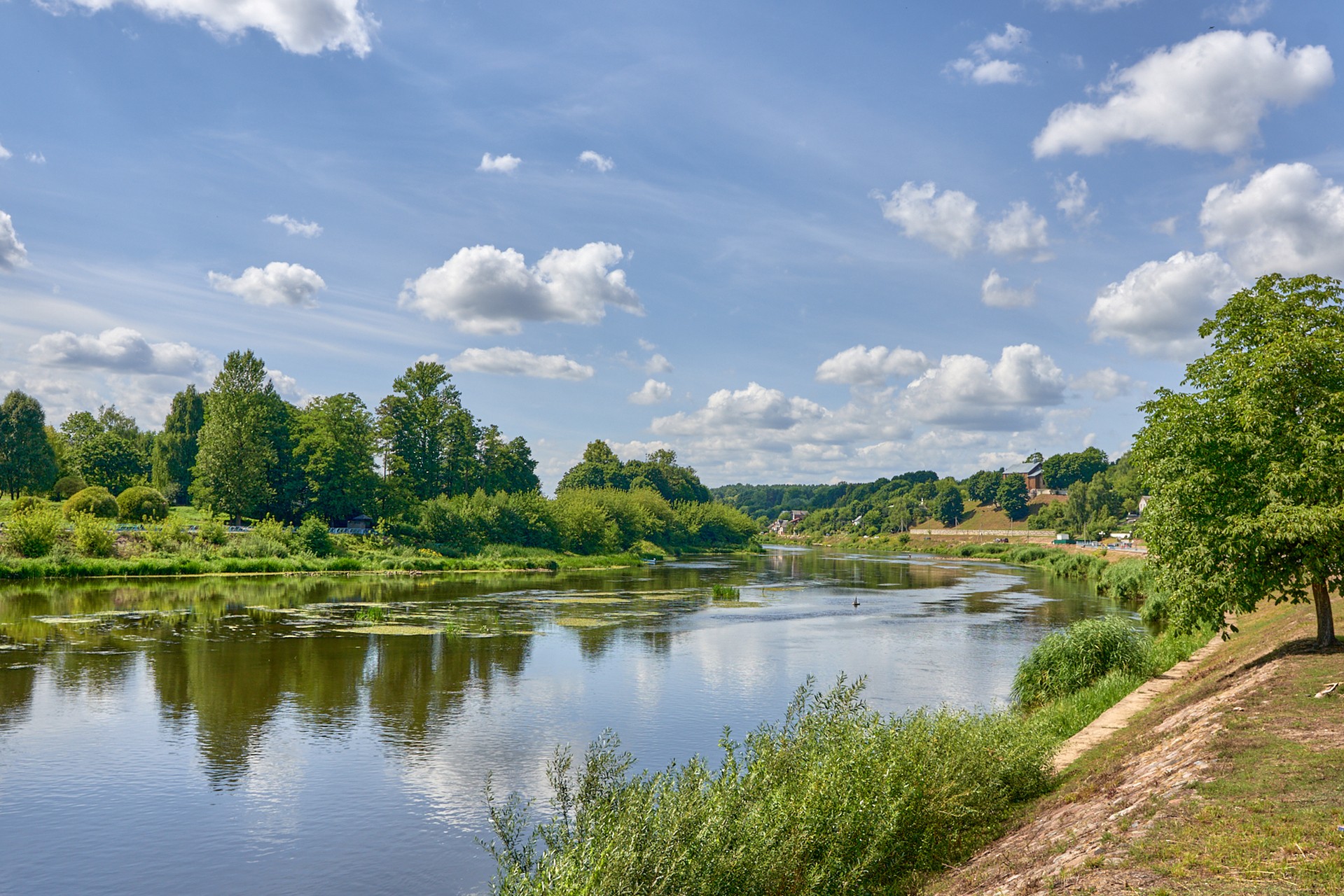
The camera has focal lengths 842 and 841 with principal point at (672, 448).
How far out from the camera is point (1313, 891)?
6496mm

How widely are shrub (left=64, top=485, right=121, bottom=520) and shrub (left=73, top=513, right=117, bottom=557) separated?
9206 millimetres

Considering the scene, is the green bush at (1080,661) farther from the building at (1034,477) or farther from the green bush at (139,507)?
the building at (1034,477)

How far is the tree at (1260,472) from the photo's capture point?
1485cm

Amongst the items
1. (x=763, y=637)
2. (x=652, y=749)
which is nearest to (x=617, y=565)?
(x=763, y=637)

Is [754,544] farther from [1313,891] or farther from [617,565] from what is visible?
[1313,891]

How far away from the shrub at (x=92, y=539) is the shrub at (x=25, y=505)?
13.4ft

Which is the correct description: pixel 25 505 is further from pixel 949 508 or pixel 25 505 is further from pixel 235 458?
pixel 949 508

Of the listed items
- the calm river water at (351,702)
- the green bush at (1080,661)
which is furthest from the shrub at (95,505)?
the green bush at (1080,661)

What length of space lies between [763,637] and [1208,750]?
82.1ft

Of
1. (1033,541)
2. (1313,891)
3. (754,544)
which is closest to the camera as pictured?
(1313,891)

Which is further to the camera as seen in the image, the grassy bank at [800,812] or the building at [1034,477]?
the building at [1034,477]

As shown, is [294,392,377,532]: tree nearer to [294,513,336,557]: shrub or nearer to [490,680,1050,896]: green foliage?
[294,513,336,557]: shrub

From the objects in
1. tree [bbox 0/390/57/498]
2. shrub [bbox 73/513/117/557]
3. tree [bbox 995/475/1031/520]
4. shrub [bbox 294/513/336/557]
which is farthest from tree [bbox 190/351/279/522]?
tree [bbox 995/475/1031/520]

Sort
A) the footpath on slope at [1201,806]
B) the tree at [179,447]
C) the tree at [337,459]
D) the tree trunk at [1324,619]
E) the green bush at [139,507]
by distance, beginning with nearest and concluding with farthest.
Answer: the footpath on slope at [1201,806] < the tree trunk at [1324,619] < the green bush at [139,507] < the tree at [337,459] < the tree at [179,447]
